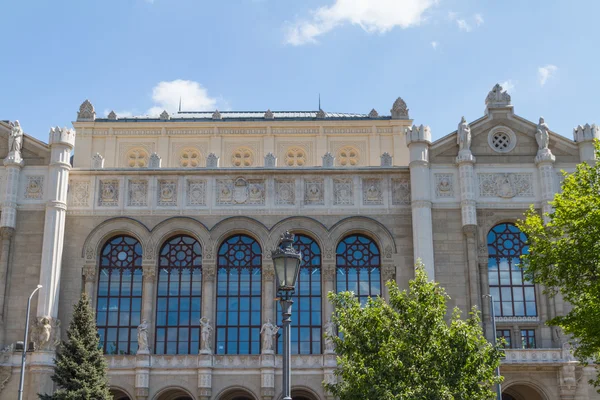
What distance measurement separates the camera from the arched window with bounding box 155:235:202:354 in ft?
155

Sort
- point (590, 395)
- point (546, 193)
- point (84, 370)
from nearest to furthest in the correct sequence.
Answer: point (84, 370), point (590, 395), point (546, 193)

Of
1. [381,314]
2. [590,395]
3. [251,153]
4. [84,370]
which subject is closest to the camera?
[381,314]

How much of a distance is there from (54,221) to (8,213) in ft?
9.48

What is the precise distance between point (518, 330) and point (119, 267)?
78.3 feet

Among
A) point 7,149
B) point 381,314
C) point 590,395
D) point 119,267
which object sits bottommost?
point 590,395

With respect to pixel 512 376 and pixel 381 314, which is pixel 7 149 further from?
pixel 512 376

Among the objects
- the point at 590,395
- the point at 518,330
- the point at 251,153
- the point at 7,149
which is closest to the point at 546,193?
the point at 518,330

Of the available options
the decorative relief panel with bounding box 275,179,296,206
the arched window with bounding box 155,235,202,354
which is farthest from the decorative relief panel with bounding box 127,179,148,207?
the decorative relief panel with bounding box 275,179,296,206

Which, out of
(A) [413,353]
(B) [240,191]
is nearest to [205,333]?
(B) [240,191]

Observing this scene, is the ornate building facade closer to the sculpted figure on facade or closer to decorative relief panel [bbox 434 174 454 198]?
decorative relief panel [bbox 434 174 454 198]

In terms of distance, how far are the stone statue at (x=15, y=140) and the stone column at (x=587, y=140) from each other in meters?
34.3

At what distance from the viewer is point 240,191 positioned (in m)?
49.3

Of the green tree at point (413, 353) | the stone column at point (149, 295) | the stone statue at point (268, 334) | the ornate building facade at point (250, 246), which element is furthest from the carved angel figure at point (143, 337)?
the green tree at point (413, 353)

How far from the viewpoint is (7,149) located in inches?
1978
